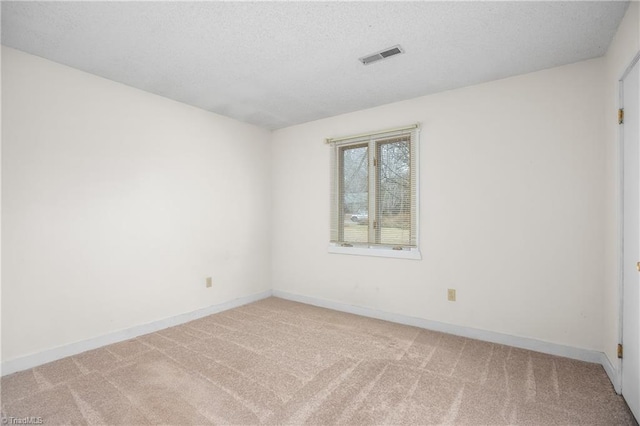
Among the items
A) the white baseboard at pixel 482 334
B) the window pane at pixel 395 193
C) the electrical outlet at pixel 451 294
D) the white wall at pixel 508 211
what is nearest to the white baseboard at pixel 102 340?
the white baseboard at pixel 482 334

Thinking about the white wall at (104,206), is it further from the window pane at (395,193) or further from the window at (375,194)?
the window pane at (395,193)

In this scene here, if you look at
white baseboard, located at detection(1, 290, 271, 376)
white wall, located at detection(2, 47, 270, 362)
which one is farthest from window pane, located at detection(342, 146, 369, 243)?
white baseboard, located at detection(1, 290, 271, 376)

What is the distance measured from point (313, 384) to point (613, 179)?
8.78 feet

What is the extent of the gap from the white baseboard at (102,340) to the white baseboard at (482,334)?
1338 millimetres

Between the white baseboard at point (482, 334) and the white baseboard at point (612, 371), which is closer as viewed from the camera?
the white baseboard at point (612, 371)

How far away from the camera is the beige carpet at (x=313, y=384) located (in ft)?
6.02

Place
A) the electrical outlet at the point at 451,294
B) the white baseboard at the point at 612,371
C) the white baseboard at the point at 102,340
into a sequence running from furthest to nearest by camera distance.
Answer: the electrical outlet at the point at 451,294 → the white baseboard at the point at 102,340 → the white baseboard at the point at 612,371

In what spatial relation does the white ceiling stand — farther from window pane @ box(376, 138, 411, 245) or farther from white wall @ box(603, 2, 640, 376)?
window pane @ box(376, 138, 411, 245)

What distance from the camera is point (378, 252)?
3656mm

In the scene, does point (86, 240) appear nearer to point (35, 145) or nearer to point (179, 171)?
point (35, 145)

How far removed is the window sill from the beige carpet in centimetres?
84

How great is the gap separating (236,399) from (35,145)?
254cm

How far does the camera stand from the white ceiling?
1938 millimetres

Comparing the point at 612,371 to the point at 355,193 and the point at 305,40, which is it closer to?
the point at 355,193
